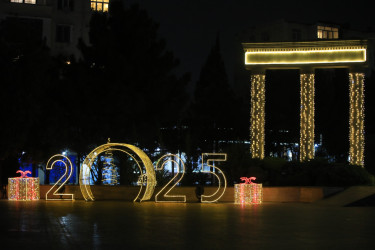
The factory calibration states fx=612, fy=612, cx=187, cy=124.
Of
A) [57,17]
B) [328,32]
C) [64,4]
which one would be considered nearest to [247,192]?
[57,17]

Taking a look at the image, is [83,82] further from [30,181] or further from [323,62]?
[323,62]

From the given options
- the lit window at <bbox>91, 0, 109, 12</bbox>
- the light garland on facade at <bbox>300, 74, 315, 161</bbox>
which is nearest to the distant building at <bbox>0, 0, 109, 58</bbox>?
the lit window at <bbox>91, 0, 109, 12</bbox>

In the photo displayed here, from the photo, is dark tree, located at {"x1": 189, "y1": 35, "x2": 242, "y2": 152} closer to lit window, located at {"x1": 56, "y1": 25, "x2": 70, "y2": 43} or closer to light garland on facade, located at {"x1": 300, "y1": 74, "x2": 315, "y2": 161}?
lit window, located at {"x1": 56, "y1": 25, "x2": 70, "y2": 43}

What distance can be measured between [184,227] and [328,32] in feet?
173

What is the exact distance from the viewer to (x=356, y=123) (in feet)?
96.5

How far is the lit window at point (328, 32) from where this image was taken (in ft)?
205

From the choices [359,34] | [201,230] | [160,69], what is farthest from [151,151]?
[359,34]

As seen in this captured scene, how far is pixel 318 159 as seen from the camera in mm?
27250

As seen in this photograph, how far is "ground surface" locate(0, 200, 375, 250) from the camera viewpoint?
11.5 metres

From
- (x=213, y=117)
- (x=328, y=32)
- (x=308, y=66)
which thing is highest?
(x=328, y=32)

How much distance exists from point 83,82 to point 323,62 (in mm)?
11777

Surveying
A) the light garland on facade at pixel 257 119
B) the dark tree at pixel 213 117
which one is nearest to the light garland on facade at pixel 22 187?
the light garland on facade at pixel 257 119

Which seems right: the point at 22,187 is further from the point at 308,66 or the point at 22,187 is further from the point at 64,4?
the point at 64,4

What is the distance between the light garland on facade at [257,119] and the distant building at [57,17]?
15.6m
